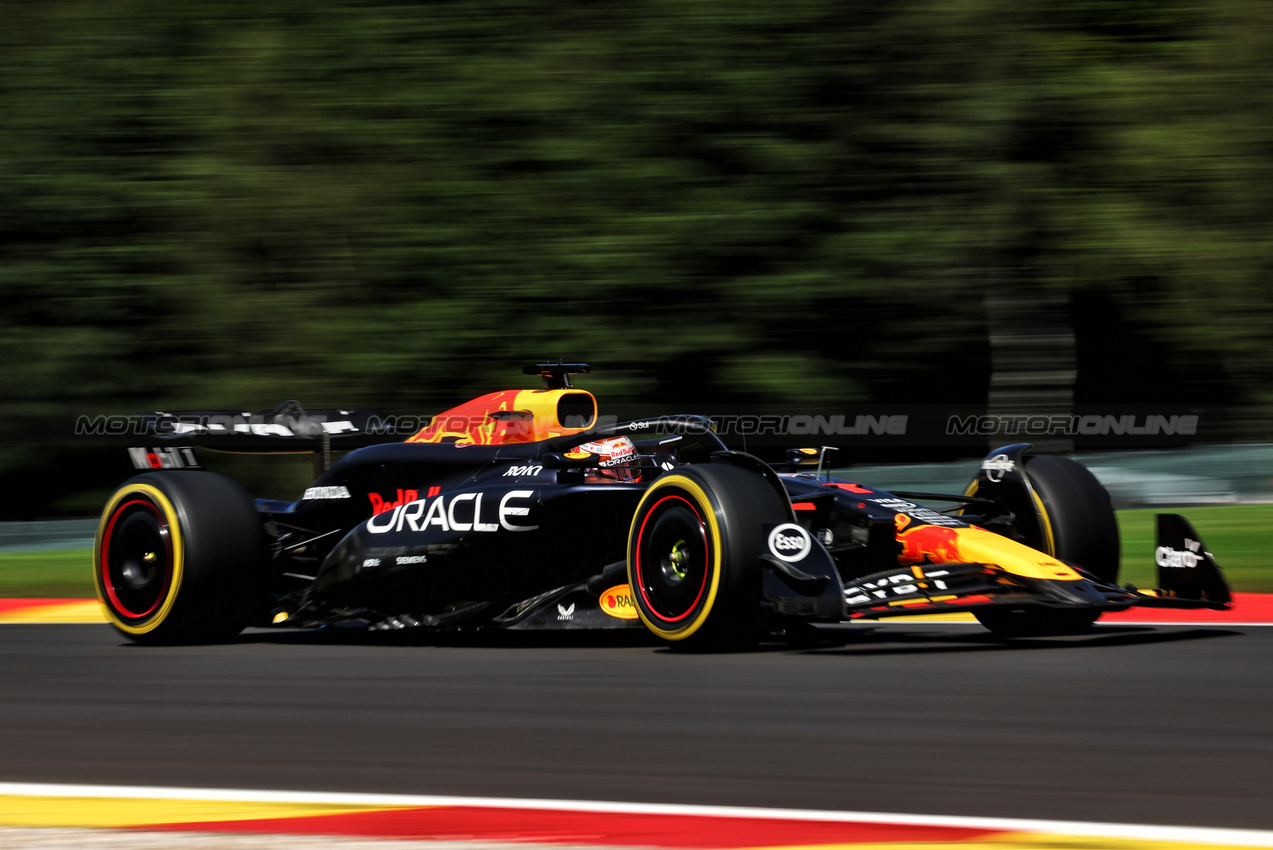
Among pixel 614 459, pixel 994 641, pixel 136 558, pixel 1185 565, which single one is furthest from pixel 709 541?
pixel 136 558

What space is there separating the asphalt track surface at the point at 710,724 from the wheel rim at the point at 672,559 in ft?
0.74

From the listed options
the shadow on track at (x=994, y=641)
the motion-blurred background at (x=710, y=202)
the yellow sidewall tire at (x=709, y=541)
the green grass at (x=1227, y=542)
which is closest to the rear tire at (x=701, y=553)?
the yellow sidewall tire at (x=709, y=541)

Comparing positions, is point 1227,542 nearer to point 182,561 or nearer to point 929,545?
point 929,545

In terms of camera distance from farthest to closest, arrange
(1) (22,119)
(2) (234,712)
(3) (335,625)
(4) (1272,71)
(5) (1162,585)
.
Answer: (1) (22,119) < (4) (1272,71) < (3) (335,625) < (5) (1162,585) < (2) (234,712)

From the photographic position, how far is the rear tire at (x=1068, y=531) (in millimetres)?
7062

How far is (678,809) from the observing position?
362 centimetres

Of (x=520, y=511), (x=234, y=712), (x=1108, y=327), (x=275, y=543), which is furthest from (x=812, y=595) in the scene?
(x=1108, y=327)

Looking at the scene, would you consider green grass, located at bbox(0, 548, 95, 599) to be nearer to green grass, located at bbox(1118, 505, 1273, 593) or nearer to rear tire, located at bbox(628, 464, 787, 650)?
rear tire, located at bbox(628, 464, 787, 650)

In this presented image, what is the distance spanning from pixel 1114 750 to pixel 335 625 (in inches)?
168

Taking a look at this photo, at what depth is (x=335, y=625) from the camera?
7535mm

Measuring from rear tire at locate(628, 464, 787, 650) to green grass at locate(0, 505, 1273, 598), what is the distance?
463 cm

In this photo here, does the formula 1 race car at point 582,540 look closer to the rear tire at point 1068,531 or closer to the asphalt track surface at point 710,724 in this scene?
the rear tire at point 1068,531

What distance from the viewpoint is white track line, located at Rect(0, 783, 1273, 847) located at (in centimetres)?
329

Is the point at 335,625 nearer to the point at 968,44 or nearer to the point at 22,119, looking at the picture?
the point at 968,44
